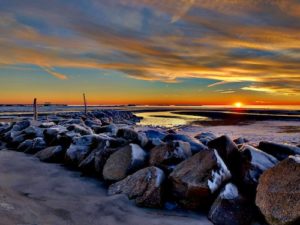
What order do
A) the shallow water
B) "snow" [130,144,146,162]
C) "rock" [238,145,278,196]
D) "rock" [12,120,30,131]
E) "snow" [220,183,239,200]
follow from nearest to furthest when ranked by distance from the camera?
"snow" [220,183,239,200]
"rock" [238,145,278,196]
"snow" [130,144,146,162]
"rock" [12,120,30,131]
the shallow water

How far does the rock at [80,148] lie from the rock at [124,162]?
1148 millimetres

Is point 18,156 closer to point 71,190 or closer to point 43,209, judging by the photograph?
point 71,190

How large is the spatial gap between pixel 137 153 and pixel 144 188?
3.82ft

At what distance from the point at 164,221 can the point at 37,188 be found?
2.32 metres

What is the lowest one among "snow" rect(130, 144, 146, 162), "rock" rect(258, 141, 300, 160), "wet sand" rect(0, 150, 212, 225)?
"wet sand" rect(0, 150, 212, 225)

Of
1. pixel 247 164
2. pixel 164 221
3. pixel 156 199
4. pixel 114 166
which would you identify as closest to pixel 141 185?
pixel 156 199

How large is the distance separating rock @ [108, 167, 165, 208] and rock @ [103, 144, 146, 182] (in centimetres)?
46

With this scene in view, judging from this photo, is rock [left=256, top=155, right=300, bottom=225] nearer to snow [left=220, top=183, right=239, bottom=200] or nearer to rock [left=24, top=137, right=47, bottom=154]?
snow [left=220, top=183, right=239, bottom=200]

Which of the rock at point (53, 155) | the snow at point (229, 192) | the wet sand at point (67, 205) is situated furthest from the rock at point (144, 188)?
the rock at point (53, 155)

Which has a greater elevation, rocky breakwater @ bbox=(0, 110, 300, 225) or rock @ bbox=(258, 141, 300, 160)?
rock @ bbox=(258, 141, 300, 160)

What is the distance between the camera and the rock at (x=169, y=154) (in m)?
5.21

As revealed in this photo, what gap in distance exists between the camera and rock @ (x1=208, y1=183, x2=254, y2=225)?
388 cm

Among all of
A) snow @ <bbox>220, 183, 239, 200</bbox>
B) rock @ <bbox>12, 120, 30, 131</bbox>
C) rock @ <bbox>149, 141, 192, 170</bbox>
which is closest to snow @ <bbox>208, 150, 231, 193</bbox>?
snow @ <bbox>220, 183, 239, 200</bbox>

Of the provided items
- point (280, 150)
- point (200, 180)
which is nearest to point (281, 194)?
point (200, 180)
